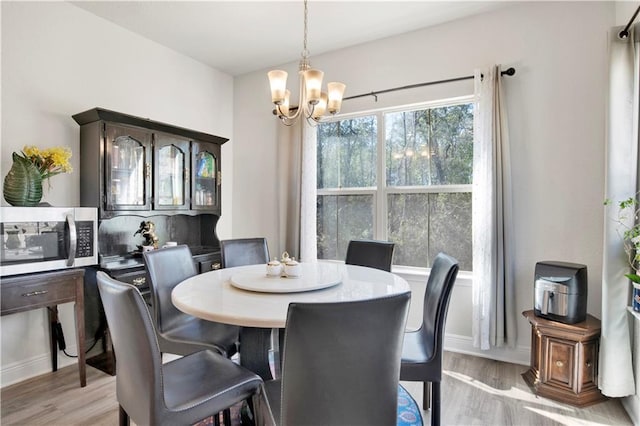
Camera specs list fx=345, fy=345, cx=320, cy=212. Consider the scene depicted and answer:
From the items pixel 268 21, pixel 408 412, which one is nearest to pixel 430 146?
pixel 268 21

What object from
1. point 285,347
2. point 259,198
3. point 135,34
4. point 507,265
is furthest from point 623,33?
point 135,34

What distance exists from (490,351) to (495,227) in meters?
1.02

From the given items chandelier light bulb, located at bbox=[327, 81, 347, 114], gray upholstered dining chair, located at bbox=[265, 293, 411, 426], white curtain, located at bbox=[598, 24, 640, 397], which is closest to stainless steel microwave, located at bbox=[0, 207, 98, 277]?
chandelier light bulb, located at bbox=[327, 81, 347, 114]

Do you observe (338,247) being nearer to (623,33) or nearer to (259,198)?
(259,198)

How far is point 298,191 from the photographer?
3500 millimetres

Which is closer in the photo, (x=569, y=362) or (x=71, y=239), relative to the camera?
(x=569, y=362)

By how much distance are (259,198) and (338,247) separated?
1103 millimetres

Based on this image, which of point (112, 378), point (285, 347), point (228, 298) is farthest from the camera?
point (112, 378)

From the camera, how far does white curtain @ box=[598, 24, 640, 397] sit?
1.99 meters

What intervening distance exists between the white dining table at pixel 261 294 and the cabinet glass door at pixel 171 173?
1.29 m

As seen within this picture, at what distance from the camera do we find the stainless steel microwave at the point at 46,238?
2.05 metres

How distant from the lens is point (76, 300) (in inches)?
91.6

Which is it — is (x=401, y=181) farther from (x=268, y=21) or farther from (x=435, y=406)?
(x=435, y=406)

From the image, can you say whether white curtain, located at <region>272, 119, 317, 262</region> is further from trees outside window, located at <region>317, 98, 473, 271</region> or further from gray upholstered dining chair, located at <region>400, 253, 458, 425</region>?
gray upholstered dining chair, located at <region>400, 253, 458, 425</region>
